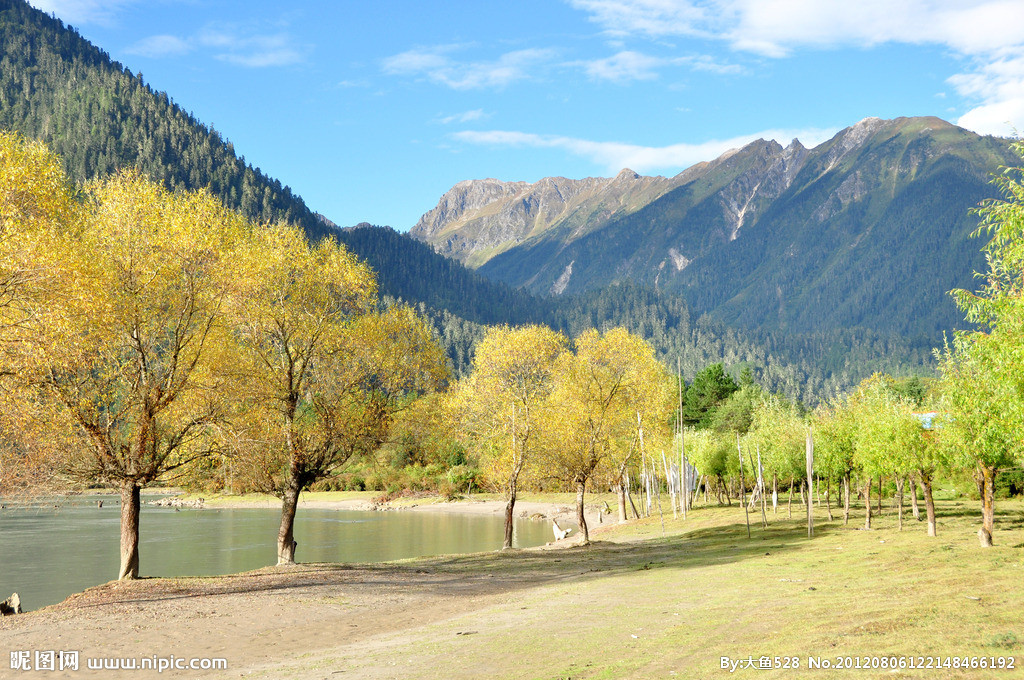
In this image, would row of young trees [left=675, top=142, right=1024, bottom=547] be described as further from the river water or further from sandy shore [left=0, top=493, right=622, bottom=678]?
the river water

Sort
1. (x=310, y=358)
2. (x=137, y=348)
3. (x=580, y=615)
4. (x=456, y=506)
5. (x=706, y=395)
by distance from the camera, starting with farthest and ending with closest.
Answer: (x=456, y=506), (x=706, y=395), (x=310, y=358), (x=137, y=348), (x=580, y=615)

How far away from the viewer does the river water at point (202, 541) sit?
50394 millimetres

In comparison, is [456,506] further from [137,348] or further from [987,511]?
[987,511]

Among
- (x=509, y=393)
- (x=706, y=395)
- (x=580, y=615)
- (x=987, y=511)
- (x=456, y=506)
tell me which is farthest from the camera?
(x=456, y=506)

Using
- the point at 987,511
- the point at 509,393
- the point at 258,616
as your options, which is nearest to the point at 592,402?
the point at 509,393

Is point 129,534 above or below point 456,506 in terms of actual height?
above

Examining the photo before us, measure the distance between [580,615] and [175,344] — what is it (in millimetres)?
20106

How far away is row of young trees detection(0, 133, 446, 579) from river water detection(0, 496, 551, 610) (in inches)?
182

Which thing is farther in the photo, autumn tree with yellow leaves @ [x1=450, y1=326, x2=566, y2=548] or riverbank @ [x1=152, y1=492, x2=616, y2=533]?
riverbank @ [x1=152, y1=492, x2=616, y2=533]

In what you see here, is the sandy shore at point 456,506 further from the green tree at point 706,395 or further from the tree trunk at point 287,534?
the tree trunk at point 287,534

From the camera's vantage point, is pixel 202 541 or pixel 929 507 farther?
pixel 202 541

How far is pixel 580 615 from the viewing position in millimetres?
22734

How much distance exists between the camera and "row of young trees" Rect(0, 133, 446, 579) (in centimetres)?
2409

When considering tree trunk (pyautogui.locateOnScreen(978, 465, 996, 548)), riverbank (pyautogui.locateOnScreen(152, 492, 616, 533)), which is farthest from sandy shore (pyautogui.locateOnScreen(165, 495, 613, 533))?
tree trunk (pyautogui.locateOnScreen(978, 465, 996, 548))
